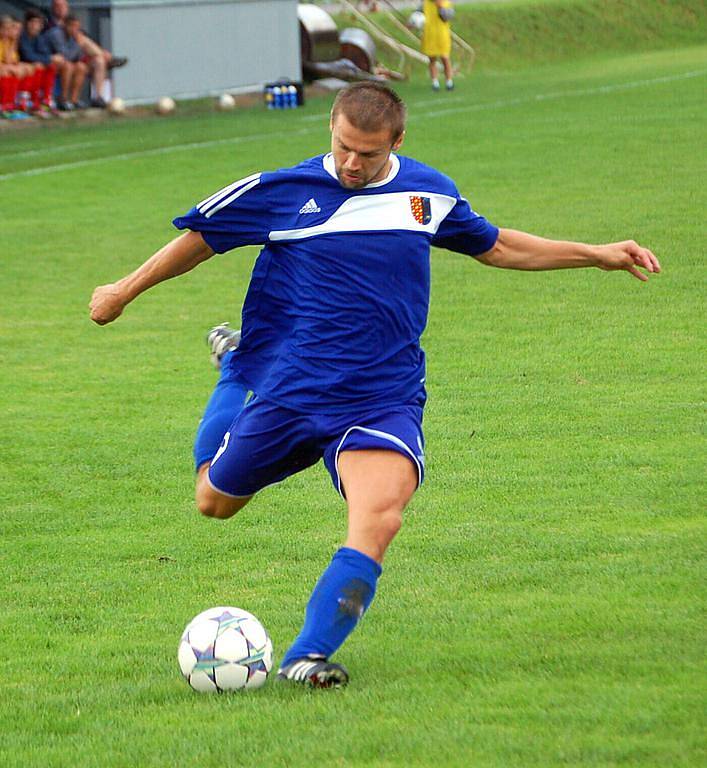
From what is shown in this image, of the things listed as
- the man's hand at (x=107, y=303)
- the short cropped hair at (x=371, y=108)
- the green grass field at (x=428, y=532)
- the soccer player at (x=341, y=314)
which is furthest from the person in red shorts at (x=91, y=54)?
the short cropped hair at (x=371, y=108)

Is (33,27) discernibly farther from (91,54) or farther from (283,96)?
(283,96)

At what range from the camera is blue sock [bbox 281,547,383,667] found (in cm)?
503

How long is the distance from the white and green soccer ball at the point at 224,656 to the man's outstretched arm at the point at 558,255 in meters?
1.63

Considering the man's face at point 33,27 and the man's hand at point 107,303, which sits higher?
the man's hand at point 107,303

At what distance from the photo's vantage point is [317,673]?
497cm

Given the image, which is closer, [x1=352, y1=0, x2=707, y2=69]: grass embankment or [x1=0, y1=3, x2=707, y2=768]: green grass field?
[x1=0, y1=3, x2=707, y2=768]: green grass field

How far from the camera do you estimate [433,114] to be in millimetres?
26016

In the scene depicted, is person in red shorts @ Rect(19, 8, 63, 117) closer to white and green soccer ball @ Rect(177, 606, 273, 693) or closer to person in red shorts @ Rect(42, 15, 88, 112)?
person in red shorts @ Rect(42, 15, 88, 112)

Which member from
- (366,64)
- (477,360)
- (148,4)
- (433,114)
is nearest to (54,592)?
(477,360)

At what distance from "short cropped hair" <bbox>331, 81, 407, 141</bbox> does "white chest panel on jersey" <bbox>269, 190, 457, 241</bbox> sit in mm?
258

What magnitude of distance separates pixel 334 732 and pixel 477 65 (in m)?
36.2

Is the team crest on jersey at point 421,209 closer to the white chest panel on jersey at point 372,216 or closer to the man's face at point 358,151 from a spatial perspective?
the white chest panel on jersey at point 372,216

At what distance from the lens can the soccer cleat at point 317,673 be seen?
4977 millimetres

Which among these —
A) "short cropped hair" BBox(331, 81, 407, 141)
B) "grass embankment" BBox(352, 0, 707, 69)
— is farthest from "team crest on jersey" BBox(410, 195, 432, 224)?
"grass embankment" BBox(352, 0, 707, 69)
